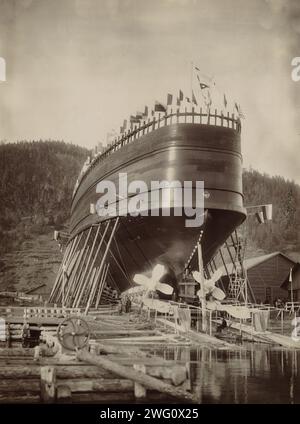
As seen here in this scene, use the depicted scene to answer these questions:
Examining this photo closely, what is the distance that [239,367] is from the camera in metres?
14.3

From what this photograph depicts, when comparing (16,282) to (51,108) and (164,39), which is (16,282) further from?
(164,39)

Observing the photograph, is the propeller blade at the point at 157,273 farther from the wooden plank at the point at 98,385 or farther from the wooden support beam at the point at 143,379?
the wooden plank at the point at 98,385

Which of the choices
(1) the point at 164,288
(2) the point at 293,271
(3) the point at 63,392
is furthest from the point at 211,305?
(2) the point at 293,271

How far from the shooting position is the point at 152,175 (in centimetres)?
2456

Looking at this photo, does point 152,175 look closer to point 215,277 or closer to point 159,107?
point 159,107

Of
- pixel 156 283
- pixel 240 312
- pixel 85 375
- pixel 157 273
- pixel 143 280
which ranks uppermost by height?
pixel 157 273

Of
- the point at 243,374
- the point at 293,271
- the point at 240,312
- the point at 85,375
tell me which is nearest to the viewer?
the point at 85,375

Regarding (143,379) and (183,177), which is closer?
(143,379)

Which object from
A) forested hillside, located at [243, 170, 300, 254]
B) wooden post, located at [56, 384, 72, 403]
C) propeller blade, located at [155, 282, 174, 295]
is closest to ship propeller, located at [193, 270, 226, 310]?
propeller blade, located at [155, 282, 174, 295]

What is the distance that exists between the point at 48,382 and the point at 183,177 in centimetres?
1472

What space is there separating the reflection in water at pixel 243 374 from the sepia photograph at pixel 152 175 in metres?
0.06

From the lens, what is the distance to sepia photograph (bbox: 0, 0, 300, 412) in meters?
10.7

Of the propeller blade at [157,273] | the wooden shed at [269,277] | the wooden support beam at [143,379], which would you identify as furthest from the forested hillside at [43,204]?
the wooden support beam at [143,379]

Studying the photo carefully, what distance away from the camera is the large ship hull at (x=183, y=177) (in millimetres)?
23906
